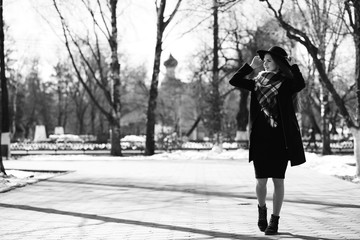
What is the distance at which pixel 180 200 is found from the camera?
29.0 feet

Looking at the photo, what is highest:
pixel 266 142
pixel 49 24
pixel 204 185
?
pixel 49 24

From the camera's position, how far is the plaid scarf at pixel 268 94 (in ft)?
17.4

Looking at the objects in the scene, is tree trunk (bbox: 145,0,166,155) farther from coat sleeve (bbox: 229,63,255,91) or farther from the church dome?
the church dome

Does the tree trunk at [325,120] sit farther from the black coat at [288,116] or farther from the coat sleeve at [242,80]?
the black coat at [288,116]

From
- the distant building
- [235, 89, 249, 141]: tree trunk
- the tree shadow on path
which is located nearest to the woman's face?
the tree shadow on path

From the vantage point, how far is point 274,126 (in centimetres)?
528

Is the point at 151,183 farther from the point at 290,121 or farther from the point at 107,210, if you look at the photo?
the point at 290,121

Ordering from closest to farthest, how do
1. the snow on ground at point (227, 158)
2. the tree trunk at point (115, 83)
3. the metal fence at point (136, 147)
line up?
the snow on ground at point (227, 158) < the tree trunk at point (115, 83) < the metal fence at point (136, 147)

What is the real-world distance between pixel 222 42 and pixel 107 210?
100ft

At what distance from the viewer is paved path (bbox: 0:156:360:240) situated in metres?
5.58

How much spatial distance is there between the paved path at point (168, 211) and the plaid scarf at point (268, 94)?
1037 mm

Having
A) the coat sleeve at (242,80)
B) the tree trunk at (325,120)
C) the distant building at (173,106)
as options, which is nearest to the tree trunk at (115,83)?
the tree trunk at (325,120)

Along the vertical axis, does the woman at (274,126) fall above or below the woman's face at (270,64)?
below

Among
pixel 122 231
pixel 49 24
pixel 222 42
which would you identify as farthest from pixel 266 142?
pixel 222 42
